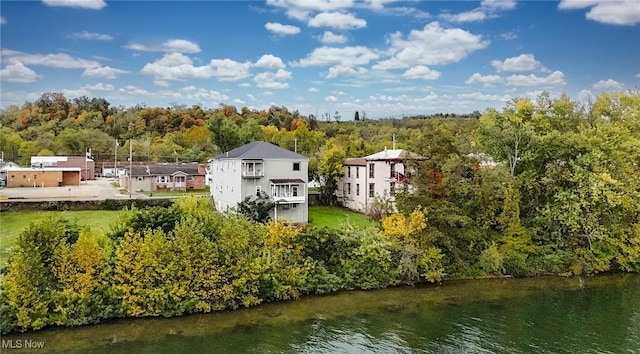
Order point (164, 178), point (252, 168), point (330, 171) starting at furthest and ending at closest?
point (164, 178), point (330, 171), point (252, 168)

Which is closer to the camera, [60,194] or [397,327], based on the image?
[397,327]

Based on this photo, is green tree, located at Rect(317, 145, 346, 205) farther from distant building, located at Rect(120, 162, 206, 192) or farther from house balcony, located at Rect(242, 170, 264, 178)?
distant building, located at Rect(120, 162, 206, 192)

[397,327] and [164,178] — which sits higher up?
[164,178]

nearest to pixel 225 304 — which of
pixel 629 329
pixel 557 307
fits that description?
pixel 557 307

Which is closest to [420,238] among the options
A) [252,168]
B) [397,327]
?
[397,327]

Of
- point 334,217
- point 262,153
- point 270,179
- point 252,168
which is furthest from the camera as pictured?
point 334,217

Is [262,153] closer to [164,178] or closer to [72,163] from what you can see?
[164,178]

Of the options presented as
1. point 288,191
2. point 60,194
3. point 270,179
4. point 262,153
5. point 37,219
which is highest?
point 262,153
